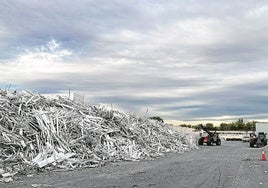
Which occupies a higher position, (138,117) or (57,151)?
(138,117)

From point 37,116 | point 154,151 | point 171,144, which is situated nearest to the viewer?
point 37,116

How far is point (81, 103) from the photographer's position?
1221 inches

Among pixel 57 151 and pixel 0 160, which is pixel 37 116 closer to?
pixel 57 151

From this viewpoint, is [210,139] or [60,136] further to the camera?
[210,139]

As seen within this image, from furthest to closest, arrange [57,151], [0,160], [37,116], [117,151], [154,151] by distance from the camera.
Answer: [154,151]
[117,151]
[37,116]
[57,151]
[0,160]

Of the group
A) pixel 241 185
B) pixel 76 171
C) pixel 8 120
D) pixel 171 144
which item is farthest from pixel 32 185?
pixel 171 144

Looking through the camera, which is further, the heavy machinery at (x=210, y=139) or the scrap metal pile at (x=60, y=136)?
the heavy machinery at (x=210, y=139)

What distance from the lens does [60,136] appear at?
2183 centimetres

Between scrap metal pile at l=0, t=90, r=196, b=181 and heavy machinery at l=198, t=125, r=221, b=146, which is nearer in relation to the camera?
scrap metal pile at l=0, t=90, r=196, b=181

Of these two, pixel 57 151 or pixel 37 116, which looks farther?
pixel 37 116

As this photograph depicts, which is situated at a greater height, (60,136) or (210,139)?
(60,136)

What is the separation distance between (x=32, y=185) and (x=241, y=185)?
6709 mm

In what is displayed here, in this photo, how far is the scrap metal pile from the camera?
18.6 m

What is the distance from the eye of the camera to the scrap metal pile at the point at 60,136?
18562 mm
